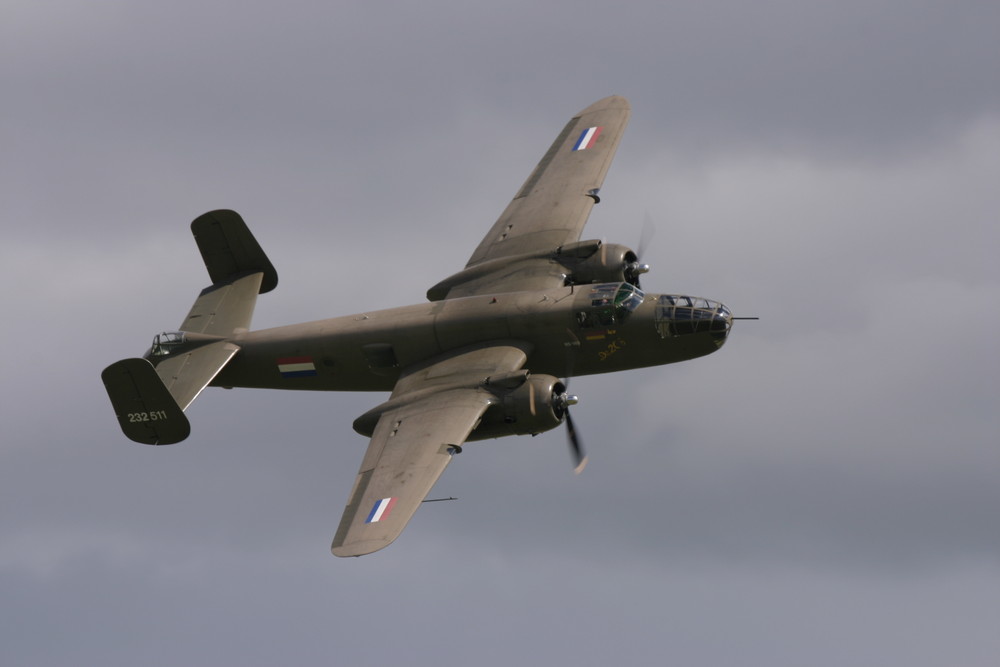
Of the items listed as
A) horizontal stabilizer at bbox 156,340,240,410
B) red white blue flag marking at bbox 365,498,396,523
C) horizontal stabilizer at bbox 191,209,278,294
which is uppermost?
horizontal stabilizer at bbox 191,209,278,294

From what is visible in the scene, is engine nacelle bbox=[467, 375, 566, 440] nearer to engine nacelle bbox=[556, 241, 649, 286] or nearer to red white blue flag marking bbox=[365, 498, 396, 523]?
red white blue flag marking bbox=[365, 498, 396, 523]

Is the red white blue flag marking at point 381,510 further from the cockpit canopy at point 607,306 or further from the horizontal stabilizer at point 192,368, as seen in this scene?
the horizontal stabilizer at point 192,368

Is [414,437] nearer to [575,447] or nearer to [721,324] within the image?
[575,447]

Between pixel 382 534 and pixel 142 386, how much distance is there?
9.13 meters

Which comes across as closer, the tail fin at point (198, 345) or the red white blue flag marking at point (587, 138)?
the tail fin at point (198, 345)

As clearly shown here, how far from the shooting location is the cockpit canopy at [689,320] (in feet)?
154

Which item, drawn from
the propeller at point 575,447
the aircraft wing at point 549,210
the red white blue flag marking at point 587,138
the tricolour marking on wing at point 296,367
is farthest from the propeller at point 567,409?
the red white blue flag marking at point 587,138

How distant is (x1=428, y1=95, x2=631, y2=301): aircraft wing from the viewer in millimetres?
50312

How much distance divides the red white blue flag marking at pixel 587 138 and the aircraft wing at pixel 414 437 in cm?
1065

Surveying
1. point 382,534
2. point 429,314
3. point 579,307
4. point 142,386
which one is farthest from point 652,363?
point 142,386

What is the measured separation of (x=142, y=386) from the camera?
46.3 m

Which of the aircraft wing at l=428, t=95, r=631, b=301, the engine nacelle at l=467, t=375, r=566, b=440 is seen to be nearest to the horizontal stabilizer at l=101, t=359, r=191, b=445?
the engine nacelle at l=467, t=375, r=566, b=440

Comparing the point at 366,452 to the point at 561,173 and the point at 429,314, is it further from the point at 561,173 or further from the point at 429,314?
the point at 561,173

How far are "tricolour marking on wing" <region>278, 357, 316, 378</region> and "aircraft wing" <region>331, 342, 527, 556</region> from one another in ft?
10.4
